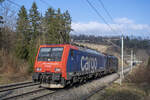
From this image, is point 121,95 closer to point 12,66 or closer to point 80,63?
point 80,63

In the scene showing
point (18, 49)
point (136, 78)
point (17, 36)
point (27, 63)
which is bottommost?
point (136, 78)

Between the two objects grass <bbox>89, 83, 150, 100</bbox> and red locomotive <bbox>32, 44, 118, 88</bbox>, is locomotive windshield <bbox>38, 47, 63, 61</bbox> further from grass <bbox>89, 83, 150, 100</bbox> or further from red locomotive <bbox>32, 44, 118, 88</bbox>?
grass <bbox>89, 83, 150, 100</bbox>

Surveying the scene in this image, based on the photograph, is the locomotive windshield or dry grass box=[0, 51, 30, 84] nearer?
the locomotive windshield

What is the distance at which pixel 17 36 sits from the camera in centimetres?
2841

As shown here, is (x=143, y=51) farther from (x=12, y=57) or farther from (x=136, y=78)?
(x=12, y=57)

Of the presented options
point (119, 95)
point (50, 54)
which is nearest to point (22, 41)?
point (50, 54)

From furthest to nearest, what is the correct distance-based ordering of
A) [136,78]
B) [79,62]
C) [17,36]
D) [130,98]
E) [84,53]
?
[17,36] → [136,78] → [84,53] → [79,62] → [130,98]

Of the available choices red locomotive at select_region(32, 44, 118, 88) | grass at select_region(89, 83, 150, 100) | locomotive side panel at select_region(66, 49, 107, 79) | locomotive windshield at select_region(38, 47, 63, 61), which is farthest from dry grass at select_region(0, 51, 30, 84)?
grass at select_region(89, 83, 150, 100)

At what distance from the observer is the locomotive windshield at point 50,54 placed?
12.7 metres

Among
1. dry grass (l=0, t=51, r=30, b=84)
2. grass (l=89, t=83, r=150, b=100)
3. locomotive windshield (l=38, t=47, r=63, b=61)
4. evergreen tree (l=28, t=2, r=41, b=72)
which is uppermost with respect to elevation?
evergreen tree (l=28, t=2, r=41, b=72)

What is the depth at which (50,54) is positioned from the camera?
42.8 feet

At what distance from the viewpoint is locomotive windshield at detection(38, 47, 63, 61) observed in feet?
41.7

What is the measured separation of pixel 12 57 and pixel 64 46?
11430 mm

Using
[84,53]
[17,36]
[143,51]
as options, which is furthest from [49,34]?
[143,51]
